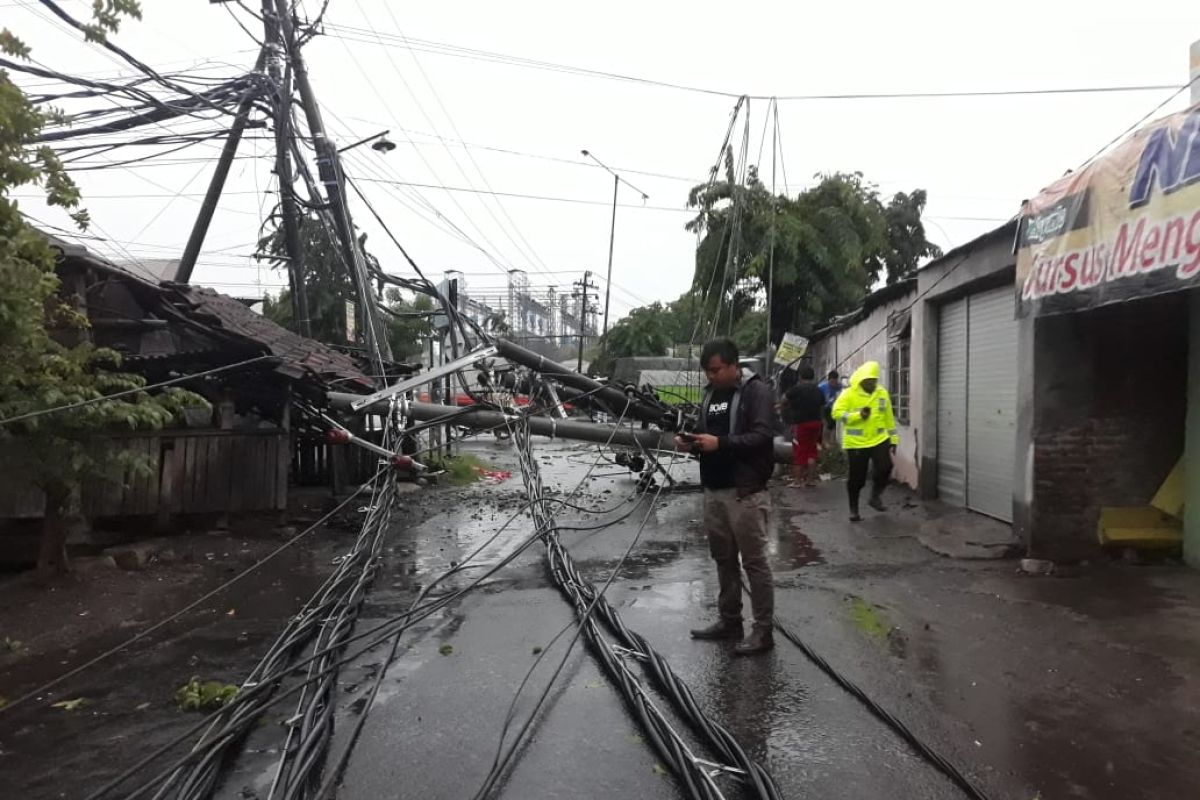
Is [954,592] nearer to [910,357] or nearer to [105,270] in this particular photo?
[910,357]

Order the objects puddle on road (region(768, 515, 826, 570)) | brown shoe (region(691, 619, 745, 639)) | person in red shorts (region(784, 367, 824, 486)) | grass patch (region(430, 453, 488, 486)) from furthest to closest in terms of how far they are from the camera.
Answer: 1. grass patch (region(430, 453, 488, 486))
2. person in red shorts (region(784, 367, 824, 486))
3. puddle on road (region(768, 515, 826, 570))
4. brown shoe (region(691, 619, 745, 639))

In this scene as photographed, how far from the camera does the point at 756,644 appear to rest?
497 centimetres

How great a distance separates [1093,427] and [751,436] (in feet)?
12.1

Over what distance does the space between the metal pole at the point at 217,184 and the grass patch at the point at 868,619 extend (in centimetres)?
1024

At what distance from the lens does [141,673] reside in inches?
202

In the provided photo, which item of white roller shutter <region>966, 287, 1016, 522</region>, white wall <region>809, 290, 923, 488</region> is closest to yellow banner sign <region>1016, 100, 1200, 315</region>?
white roller shutter <region>966, 287, 1016, 522</region>

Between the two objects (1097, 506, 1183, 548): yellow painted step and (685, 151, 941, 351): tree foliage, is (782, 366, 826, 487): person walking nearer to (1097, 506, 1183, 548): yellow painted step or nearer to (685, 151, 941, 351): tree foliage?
(1097, 506, 1183, 548): yellow painted step

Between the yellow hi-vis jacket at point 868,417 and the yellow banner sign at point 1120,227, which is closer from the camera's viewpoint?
the yellow banner sign at point 1120,227

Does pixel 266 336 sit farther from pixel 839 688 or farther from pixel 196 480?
pixel 839 688

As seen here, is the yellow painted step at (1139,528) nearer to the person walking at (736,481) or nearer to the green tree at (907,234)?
the person walking at (736,481)

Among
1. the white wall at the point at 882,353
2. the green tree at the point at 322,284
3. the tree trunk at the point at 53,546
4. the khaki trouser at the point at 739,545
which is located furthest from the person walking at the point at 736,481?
the green tree at the point at 322,284

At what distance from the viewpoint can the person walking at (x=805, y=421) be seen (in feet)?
40.2

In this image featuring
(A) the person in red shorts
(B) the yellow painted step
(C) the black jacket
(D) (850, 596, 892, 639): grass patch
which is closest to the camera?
(C) the black jacket

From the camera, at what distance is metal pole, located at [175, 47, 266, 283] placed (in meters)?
11.5
